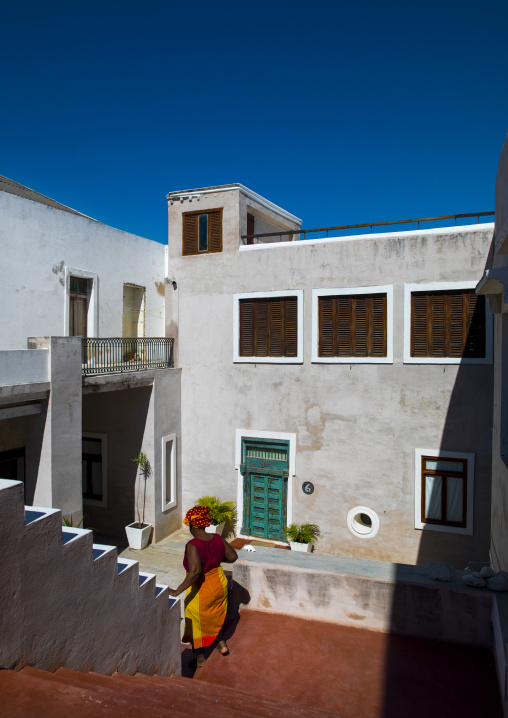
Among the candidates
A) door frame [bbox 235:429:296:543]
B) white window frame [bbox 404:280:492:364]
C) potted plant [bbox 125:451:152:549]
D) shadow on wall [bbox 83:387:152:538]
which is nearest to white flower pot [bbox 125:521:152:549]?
potted plant [bbox 125:451:152:549]

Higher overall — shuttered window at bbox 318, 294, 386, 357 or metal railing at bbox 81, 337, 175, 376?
shuttered window at bbox 318, 294, 386, 357

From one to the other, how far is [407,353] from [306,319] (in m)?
2.52

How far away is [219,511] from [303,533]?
7.52 feet

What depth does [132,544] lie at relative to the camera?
12.3 metres

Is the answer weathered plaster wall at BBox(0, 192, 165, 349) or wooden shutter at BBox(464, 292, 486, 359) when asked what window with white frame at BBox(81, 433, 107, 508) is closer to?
weathered plaster wall at BBox(0, 192, 165, 349)

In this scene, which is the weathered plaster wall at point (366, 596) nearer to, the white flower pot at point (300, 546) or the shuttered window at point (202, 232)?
the white flower pot at point (300, 546)

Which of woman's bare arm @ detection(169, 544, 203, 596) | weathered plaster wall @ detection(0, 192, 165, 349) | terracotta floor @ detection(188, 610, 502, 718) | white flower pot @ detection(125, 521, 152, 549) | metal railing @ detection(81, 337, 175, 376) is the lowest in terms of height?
white flower pot @ detection(125, 521, 152, 549)

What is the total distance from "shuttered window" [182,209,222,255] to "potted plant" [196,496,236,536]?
658 cm

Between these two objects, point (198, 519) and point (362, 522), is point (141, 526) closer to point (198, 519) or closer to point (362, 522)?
point (362, 522)

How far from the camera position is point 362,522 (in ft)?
38.0

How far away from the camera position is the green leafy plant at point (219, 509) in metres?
12.5

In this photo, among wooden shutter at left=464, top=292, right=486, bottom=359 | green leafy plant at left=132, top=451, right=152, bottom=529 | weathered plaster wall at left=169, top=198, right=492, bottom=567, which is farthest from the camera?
green leafy plant at left=132, top=451, right=152, bottom=529

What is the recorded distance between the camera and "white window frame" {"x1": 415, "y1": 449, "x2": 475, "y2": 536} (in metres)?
10.4

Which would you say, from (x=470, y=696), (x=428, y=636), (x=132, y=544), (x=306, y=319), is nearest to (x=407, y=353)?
(x=306, y=319)
